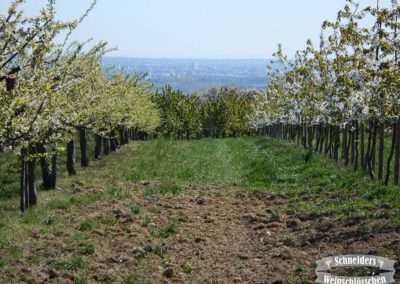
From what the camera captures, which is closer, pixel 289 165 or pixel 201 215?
pixel 201 215

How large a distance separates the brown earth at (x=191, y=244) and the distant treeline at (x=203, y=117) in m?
48.9

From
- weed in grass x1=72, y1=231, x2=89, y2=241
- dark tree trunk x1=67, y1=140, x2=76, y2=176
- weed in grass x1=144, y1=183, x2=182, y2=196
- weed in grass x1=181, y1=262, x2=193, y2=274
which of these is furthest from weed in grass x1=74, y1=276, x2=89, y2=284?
dark tree trunk x1=67, y1=140, x2=76, y2=176

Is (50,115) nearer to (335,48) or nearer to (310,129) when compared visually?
(335,48)

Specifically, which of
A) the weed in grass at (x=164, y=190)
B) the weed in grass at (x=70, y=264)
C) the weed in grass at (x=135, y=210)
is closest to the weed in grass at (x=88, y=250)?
the weed in grass at (x=70, y=264)

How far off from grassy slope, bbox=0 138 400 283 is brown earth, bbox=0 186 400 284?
0.55 ft

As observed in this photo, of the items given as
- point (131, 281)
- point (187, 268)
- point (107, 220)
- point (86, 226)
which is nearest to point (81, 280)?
point (131, 281)

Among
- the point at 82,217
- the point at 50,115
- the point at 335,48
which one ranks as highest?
the point at 335,48

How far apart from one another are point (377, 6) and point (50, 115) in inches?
378

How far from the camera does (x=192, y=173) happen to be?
21688mm

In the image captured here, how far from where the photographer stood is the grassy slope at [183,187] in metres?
11.6

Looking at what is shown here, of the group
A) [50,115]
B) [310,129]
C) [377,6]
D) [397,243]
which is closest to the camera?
[397,243]

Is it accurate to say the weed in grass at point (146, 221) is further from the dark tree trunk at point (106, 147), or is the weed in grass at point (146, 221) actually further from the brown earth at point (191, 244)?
the dark tree trunk at point (106, 147)

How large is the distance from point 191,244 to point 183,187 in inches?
289

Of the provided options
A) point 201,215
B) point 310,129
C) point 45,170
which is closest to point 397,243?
point 201,215
